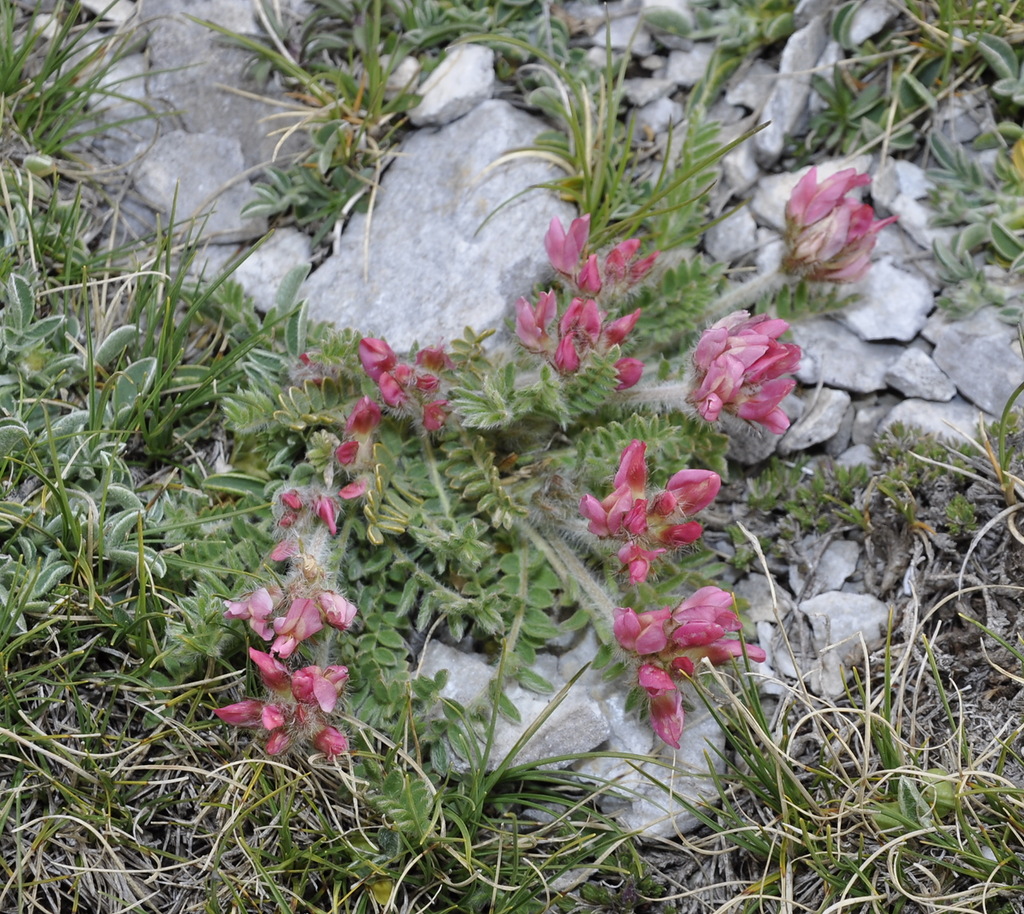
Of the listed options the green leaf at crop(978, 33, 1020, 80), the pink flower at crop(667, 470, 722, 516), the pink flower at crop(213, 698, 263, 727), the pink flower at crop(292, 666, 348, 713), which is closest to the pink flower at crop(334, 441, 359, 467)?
the pink flower at crop(292, 666, 348, 713)

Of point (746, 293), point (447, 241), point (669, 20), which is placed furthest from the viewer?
point (669, 20)

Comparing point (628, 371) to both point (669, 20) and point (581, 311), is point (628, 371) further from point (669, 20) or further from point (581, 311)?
point (669, 20)

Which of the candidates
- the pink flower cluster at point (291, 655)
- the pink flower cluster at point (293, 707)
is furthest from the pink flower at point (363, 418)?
the pink flower cluster at point (293, 707)

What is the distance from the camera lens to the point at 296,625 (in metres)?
2.62

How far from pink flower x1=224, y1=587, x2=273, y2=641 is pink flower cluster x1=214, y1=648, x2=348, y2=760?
0.06 meters

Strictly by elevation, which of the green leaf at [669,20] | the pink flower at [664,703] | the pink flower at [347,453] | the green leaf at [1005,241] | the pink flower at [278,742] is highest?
the green leaf at [669,20]

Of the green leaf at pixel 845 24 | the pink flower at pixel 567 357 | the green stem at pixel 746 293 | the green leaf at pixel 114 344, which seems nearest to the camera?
the pink flower at pixel 567 357

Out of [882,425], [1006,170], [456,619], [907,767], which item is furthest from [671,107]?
[907,767]

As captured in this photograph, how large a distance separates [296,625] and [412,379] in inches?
33.7

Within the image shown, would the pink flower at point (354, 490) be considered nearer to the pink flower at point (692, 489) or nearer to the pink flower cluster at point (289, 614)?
the pink flower cluster at point (289, 614)

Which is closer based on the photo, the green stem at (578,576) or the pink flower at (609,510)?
the pink flower at (609,510)

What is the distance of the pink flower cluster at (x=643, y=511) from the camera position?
270 centimetres

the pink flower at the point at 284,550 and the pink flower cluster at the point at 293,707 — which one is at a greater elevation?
the pink flower at the point at 284,550

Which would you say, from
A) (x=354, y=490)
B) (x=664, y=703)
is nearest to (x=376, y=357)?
(x=354, y=490)
